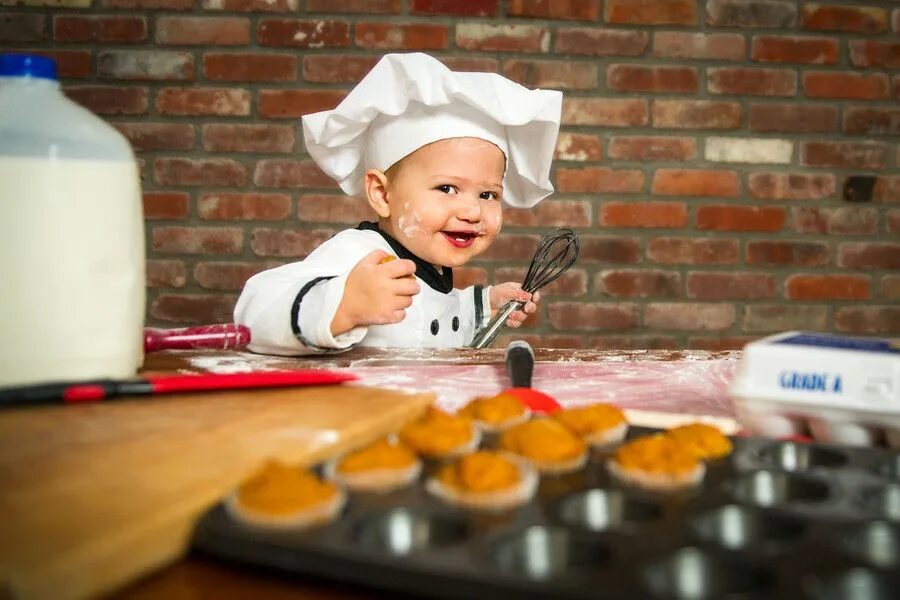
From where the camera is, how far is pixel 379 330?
146 centimetres

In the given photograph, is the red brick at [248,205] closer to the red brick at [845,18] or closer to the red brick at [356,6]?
the red brick at [356,6]

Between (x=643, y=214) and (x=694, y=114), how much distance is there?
0.28m

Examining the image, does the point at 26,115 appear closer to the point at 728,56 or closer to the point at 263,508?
the point at 263,508

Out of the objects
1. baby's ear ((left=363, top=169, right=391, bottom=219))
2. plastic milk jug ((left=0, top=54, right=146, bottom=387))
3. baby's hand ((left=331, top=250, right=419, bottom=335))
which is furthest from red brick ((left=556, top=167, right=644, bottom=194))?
plastic milk jug ((left=0, top=54, right=146, bottom=387))

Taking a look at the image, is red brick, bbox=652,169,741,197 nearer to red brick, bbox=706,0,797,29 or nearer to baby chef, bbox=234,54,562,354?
red brick, bbox=706,0,797,29

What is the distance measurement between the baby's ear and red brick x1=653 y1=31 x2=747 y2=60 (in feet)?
3.33

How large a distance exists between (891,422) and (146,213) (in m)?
1.96

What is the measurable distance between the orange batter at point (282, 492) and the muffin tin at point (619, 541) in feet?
0.04

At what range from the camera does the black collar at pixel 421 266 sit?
1480 millimetres

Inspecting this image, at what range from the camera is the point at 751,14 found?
2150 millimetres

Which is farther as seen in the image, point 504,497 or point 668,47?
point 668,47

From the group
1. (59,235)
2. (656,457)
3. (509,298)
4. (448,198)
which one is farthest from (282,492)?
(509,298)

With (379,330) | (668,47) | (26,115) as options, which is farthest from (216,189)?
(26,115)

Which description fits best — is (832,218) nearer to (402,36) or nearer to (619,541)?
(402,36)
